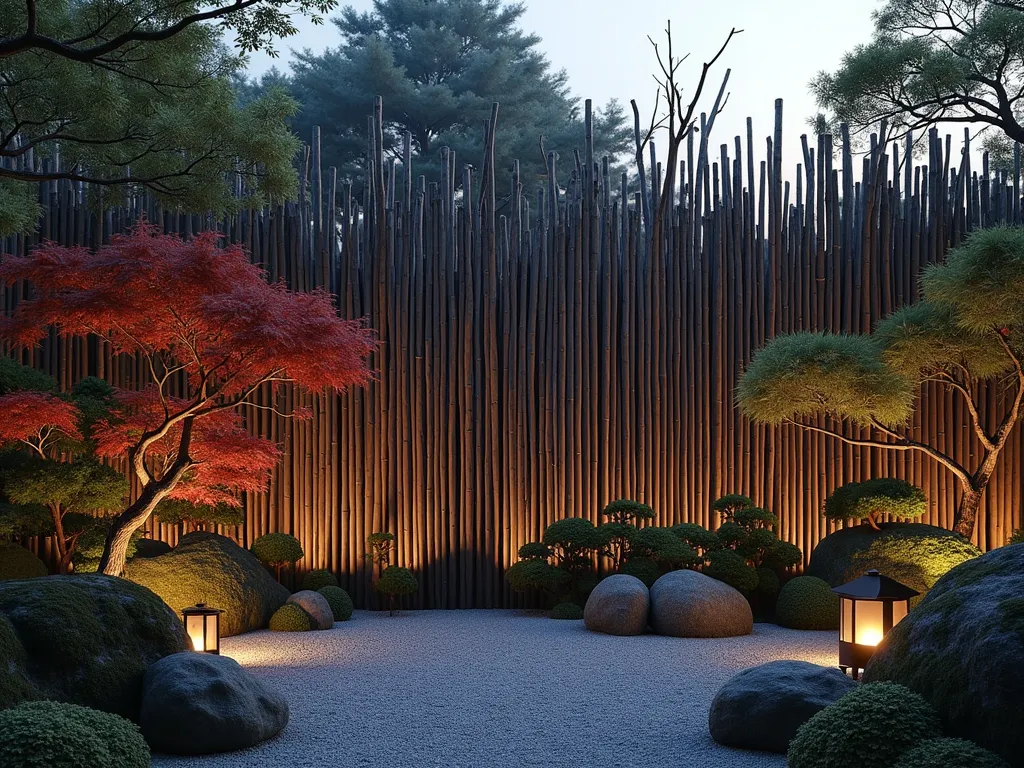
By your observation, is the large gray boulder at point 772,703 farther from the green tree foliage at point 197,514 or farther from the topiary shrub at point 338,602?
the green tree foliage at point 197,514

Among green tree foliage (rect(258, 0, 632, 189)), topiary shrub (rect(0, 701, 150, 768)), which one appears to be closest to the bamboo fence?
topiary shrub (rect(0, 701, 150, 768))

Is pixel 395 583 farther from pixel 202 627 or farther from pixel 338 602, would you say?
pixel 202 627

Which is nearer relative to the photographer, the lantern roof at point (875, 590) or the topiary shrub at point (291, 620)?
the lantern roof at point (875, 590)

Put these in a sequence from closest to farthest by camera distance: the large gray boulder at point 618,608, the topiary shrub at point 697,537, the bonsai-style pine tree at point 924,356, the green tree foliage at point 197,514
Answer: the bonsai-style pine tree at point 924,356 < the large gray boulder at point 618,608 < the topiary shrub at point 697,537 < the green tree foliage at point 197,514

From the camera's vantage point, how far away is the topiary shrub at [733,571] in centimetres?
799

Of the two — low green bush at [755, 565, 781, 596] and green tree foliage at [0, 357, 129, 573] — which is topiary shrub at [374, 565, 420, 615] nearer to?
green tree foliage at [0, 357, 129, 573]

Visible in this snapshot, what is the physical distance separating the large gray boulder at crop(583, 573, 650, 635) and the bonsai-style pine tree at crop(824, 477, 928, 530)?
6.26ft

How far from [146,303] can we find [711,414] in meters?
4.93

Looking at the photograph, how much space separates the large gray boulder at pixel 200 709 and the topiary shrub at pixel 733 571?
4.51 m

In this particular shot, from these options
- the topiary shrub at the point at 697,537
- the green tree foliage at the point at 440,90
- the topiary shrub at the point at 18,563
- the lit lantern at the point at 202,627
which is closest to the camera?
the lit lantern at the point at 202,627

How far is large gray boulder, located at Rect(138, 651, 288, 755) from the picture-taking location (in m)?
4.11

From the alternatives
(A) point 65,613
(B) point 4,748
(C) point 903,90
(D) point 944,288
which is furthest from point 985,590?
(C) point 903,90

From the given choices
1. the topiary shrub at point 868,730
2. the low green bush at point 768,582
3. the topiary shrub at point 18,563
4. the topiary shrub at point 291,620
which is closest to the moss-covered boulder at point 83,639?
the topiary shrub at point 868,730

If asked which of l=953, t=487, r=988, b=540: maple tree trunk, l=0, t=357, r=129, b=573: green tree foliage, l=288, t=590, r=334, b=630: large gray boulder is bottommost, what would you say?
l=288, t=590, r=334, b=630: large gray boulder
